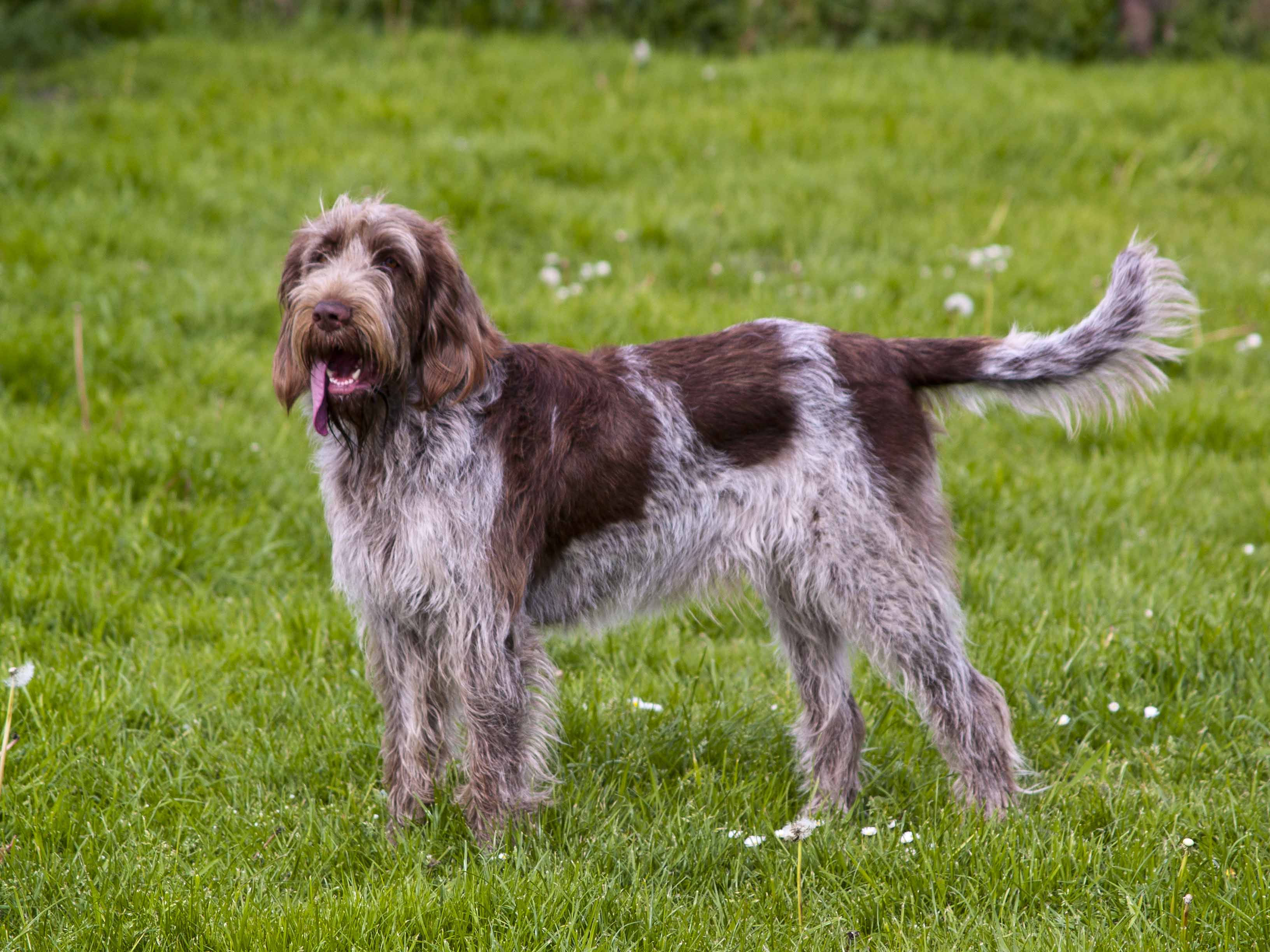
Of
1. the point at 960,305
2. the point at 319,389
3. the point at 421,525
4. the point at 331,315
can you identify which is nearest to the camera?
the point at 331,315

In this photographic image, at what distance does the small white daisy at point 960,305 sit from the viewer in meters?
7.08

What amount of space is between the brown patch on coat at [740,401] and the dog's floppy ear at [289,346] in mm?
1077

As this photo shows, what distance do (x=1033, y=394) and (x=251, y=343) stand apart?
187 inches

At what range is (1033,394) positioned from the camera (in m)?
4.08

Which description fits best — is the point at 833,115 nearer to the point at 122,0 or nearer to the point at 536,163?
the point at 536,163

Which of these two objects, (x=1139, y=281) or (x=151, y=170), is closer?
(x=1139, y=281)

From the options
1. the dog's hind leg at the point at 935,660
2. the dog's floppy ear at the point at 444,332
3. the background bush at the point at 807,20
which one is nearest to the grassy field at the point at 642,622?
the dog's hind leg at the point at 935,660

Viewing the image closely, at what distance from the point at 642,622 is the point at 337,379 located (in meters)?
1.98

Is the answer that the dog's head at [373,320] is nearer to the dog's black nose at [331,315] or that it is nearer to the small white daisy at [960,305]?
the dog's black nose at [331,315]

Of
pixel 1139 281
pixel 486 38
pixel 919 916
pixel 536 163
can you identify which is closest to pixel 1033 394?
pixel 1139 281

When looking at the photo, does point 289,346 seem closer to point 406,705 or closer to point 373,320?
point 373,320

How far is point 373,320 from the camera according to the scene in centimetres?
354

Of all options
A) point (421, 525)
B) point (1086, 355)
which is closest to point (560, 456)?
point (421, 525)

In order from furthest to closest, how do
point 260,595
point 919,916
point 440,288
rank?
point 260,595 < point 440,288 < point 919,916
